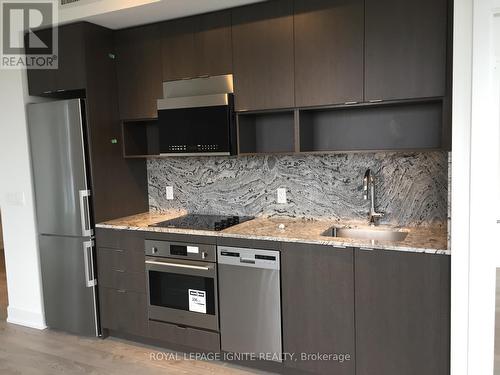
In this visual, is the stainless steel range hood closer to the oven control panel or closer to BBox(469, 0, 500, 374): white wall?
the oven control panel

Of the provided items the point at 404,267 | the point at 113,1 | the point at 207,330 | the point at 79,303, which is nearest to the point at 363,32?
the point at 404,267

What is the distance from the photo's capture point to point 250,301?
108 inches

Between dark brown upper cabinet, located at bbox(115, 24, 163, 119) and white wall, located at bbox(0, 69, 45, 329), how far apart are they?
844 millimetres

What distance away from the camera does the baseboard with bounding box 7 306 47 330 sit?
3.62 metres

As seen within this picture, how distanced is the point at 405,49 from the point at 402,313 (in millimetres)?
1560

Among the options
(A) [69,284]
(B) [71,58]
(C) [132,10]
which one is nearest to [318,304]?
(A) [69,284]

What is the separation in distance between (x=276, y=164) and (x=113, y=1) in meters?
1.70

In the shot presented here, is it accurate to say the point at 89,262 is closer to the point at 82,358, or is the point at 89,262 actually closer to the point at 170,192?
the point at 82,358

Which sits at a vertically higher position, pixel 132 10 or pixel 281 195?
pixel 132 10

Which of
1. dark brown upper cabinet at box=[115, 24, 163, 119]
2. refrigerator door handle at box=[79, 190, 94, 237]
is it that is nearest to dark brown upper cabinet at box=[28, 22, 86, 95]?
dark brown upper cabinet at box=[115, 24, 163, 119]

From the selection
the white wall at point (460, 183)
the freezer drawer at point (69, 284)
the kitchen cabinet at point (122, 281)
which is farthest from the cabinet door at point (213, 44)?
the freezer drawer at point (69, 284)

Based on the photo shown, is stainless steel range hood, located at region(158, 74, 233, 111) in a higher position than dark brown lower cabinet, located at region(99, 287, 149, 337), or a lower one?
higher

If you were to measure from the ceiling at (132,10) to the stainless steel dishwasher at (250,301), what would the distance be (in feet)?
5.59

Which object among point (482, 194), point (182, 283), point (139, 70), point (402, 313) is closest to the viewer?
point (482, 194)
